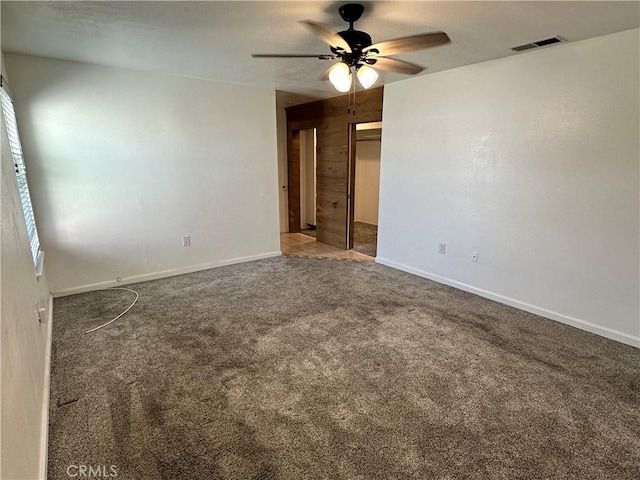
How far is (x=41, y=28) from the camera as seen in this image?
8.36 feet

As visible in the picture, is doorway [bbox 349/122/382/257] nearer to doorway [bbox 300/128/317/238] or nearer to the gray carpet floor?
doorway [bbox 300/128/317/238]

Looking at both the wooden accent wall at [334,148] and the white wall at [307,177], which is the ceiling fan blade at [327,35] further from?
the white wall at [307,177]

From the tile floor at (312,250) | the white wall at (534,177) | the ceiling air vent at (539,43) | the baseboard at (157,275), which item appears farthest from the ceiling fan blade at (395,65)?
the baseboard at (157,275)

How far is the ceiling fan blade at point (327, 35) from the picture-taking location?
2004 mm

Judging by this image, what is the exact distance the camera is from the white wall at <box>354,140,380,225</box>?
7656 mm

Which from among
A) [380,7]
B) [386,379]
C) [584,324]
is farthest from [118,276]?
[584,324]

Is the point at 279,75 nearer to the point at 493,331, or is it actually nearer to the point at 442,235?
the point at 442,235

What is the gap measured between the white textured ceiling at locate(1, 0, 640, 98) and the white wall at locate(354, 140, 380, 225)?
13.8 ft

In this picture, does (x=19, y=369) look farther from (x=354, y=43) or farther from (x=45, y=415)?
(x=354, y=43)

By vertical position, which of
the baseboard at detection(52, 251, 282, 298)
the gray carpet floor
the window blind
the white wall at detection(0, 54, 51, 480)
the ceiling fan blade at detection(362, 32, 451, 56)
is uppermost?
the ceiling fan blade at detection(362, 32, 451, 56)

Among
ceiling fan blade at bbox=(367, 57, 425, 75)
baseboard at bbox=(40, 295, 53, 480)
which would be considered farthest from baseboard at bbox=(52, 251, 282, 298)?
ceiling fan blade at bbox=(367, 57, 425, 75)

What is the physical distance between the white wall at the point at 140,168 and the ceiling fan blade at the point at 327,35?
2.65 m

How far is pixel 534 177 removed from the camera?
3.21 metres

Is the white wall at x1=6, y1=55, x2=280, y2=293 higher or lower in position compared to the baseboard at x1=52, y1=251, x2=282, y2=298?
higher
